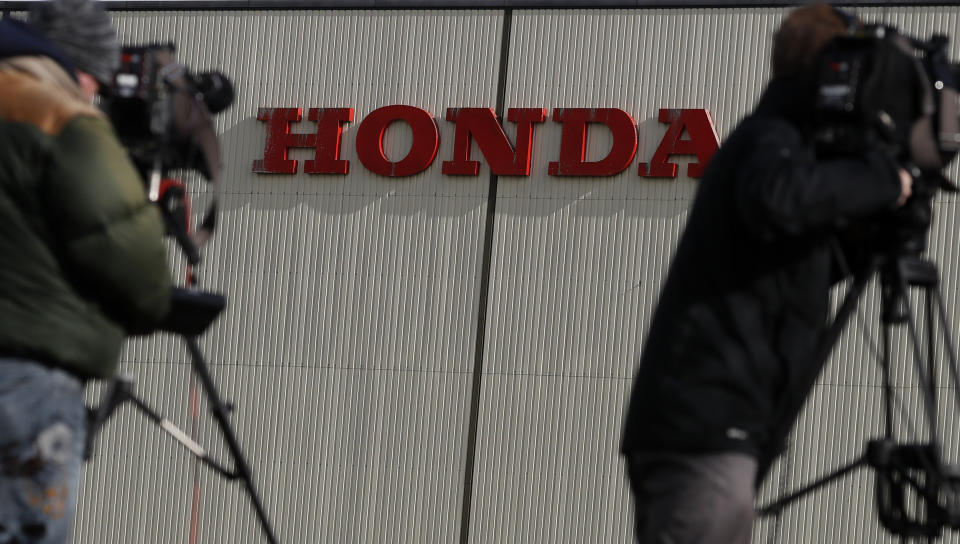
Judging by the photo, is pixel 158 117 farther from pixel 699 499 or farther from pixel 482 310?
pixel 482 310

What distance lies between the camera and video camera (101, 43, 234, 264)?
420 cm

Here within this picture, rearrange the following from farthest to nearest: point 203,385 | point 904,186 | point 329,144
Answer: point 329,144 < point 203,385 < point 904,186

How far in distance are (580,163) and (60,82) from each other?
984cm

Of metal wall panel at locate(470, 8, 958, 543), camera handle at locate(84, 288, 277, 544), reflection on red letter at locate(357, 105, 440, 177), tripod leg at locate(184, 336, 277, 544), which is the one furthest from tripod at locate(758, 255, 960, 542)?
reflection on red letter at locate(357, 105, 440, 177)

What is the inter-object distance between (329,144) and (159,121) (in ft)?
29.8

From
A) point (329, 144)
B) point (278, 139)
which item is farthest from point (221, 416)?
point (278, 139)

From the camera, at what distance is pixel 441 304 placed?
12586 millimetres

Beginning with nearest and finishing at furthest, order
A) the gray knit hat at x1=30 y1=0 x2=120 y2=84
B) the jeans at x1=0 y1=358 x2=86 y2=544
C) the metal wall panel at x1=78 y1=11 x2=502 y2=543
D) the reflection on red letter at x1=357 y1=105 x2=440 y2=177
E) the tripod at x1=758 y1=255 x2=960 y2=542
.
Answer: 1. the jeans at x1=0 y1=358 x2=86 y2=544
2. the gray knit hat at x1=30 y1=0 x2=120 y2=84
3. the tripod at x1=758 y1=255 x2=960 y2=542
4. the metal wall panel at x1=78 y1=11 x2=502 y2=543
5. the reflection on red letter at x1=357 y1=105 x2=440 y2=177

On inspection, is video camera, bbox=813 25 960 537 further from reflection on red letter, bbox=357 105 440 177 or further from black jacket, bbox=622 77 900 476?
reflection on red letter, bbox=357 105 440 177

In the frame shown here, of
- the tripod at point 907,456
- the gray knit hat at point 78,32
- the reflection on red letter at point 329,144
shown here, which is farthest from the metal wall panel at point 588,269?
the gray knit hat at point 78,32

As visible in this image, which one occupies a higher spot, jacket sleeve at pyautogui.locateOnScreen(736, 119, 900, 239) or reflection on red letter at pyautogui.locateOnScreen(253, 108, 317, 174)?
jacket sleeve at pyautogui.locateOnScreen(736, 119, 900, 239)

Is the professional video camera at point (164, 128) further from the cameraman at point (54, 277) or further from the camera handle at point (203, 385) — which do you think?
the cameraman at point (54, 277)

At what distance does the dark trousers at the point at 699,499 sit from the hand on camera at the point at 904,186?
64 centimetres

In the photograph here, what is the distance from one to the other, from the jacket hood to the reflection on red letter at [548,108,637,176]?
384 inches
